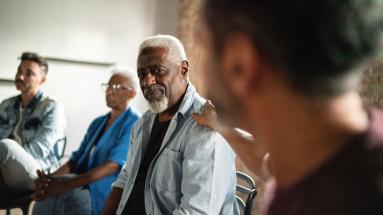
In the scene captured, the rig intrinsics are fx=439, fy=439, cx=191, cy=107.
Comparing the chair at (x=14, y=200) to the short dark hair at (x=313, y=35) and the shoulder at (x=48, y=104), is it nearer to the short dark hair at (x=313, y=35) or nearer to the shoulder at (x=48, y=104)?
the shoulder at (x=48, y=104)

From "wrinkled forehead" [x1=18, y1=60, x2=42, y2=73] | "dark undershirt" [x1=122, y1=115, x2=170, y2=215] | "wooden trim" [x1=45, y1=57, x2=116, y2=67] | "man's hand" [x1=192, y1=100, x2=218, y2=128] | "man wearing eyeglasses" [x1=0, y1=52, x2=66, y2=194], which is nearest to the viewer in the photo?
"man's hand" [x1=192, y1=100, x2=218, y2=128]

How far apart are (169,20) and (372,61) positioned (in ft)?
12.0

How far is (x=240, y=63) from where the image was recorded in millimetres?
479

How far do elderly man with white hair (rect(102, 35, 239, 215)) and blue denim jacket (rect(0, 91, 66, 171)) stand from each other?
2.82ft

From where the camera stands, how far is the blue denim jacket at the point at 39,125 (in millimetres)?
2451

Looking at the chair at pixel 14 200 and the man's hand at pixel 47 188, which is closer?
the man's hand at pixel 47 188

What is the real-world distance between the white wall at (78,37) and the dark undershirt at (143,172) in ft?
6.39

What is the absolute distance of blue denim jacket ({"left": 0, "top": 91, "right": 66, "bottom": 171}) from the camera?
8.04 ft

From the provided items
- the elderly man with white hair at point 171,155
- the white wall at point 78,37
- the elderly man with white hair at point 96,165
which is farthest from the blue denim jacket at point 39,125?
the elderly man with white hair at point 171,155

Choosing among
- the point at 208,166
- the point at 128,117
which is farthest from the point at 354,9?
the point at 128,117

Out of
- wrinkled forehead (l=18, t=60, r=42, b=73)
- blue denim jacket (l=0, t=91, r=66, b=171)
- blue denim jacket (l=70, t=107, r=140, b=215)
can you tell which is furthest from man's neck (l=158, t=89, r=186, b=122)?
wrinkled forehead (l=18, t=60, r=42, b=73)

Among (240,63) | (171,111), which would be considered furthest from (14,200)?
(240,63)

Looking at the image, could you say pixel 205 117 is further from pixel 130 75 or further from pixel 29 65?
pixel 29 65

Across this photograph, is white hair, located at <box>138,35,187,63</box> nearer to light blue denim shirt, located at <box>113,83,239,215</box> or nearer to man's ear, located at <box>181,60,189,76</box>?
man's ear, located at <box>181,60,189,76</box>
